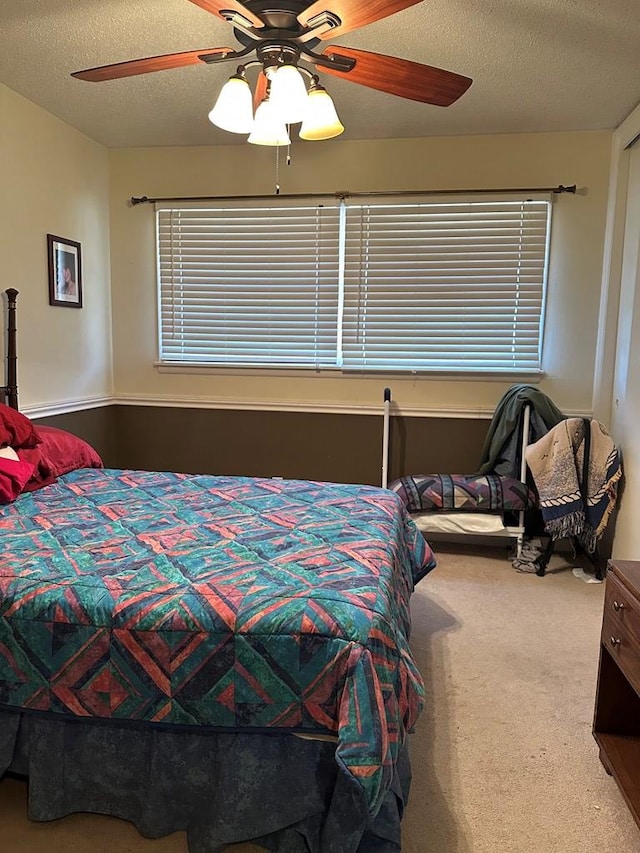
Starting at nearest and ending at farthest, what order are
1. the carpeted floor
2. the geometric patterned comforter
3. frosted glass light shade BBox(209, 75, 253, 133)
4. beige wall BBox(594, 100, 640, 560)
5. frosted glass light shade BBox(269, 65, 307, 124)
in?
the geometric patterned comforter < the carpeted floor < frosted glass light shade BBox(269, 65, 307, 124) < frosted glass light shade BBox(209, 75, 253, 133) < beige wall BBox(594, 100, 640, 560)

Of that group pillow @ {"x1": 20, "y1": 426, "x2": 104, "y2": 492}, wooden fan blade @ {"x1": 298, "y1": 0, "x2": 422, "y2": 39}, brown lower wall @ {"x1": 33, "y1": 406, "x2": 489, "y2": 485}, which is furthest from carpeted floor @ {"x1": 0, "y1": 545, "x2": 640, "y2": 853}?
wooden fan blade @ {"x1": 298, "y1": 0, "x2": 422, "y2": 39}

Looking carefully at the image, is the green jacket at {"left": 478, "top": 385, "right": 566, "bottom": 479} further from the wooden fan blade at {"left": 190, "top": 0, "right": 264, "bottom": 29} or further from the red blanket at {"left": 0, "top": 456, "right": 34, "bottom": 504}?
the red blanket at {"left": 0, "top": 456, "right": 34, "bottom": 504}

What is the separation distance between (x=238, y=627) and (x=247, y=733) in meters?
0.28

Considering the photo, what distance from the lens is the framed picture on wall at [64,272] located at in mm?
3607

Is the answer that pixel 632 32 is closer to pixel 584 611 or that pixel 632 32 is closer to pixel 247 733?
pixel 584 611

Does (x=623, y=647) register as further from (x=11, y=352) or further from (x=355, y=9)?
(x=11, y=352)

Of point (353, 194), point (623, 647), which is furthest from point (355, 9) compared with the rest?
point (353, 194)

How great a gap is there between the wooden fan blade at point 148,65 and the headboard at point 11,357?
1.43 metres

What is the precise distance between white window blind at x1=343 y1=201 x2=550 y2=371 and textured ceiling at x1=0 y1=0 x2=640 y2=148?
0.50 metres

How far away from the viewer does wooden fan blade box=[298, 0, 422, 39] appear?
5.64 ft

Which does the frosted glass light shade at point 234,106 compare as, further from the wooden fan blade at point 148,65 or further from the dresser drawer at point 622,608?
the dresser drawer at point 622,608

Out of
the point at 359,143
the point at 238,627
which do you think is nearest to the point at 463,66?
the point at 359,143

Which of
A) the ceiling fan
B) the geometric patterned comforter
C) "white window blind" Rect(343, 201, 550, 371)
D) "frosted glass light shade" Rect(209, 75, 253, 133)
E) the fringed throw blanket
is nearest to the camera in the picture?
the geometric patterned comforter

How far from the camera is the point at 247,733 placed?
5.17 ft
